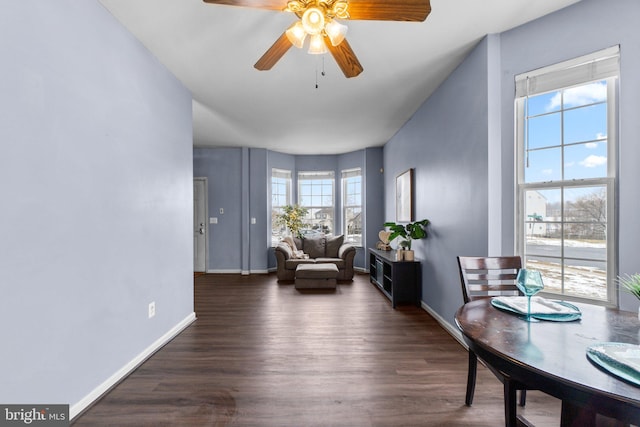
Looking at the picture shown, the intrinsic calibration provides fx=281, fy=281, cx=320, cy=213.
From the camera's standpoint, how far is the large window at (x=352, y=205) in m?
6.39

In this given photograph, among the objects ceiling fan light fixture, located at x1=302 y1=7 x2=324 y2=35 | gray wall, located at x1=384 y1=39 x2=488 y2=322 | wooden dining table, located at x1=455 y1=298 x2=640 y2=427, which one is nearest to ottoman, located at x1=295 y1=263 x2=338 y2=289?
gray wall, located at x1=384 y1=39 x2=488 y2=322

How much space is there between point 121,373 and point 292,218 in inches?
173

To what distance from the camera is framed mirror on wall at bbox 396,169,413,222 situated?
4.16 metres

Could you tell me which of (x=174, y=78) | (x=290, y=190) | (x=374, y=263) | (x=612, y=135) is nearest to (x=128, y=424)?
(x=174, y=78)

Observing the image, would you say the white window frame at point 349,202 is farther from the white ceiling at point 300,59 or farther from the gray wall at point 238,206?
the white ceiling at point 300,59

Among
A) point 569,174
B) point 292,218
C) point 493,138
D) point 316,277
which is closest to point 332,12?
point 493,138

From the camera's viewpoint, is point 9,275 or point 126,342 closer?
point 9,275

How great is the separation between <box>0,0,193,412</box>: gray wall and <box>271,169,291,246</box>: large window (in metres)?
3.75

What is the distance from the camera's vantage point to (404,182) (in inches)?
176

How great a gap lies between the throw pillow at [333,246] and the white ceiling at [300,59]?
2.43 m

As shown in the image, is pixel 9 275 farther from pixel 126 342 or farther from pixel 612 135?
pixel 612 135

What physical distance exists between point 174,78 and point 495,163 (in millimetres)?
3192

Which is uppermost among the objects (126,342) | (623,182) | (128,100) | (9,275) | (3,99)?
(128,100)

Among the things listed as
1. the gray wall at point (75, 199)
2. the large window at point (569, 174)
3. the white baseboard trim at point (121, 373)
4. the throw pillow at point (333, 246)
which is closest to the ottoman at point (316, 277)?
the throw pillow at point (333, 246)
